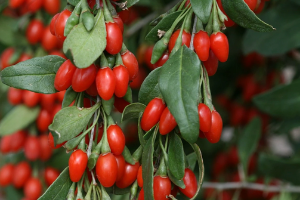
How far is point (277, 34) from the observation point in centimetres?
A: 148

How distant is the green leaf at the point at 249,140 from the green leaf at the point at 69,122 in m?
→ 1.00

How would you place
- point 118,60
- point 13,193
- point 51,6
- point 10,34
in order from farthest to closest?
1. point 13,193
2. point 10,34
3. point 51,6
4. point 118,60

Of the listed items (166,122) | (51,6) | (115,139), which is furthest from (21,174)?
(166,122)

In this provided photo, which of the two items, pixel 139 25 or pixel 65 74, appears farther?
pixel 139 25

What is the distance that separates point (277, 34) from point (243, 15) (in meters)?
0.79

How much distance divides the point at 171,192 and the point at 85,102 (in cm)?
27

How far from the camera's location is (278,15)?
148 cm

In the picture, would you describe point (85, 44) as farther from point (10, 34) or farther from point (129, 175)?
point (10, 34)

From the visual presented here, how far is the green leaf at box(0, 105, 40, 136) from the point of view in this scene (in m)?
1.36

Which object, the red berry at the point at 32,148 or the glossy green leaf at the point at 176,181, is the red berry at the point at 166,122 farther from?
the red berry at the point at 32,148

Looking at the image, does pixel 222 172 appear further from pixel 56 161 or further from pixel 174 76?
A: pixel 174 76

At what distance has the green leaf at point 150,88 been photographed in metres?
0.77

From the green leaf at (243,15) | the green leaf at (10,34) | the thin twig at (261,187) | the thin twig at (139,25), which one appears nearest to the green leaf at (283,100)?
the thin twig at (261,187)

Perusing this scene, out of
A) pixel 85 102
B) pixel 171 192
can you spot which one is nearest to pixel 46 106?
pixel 85 102
